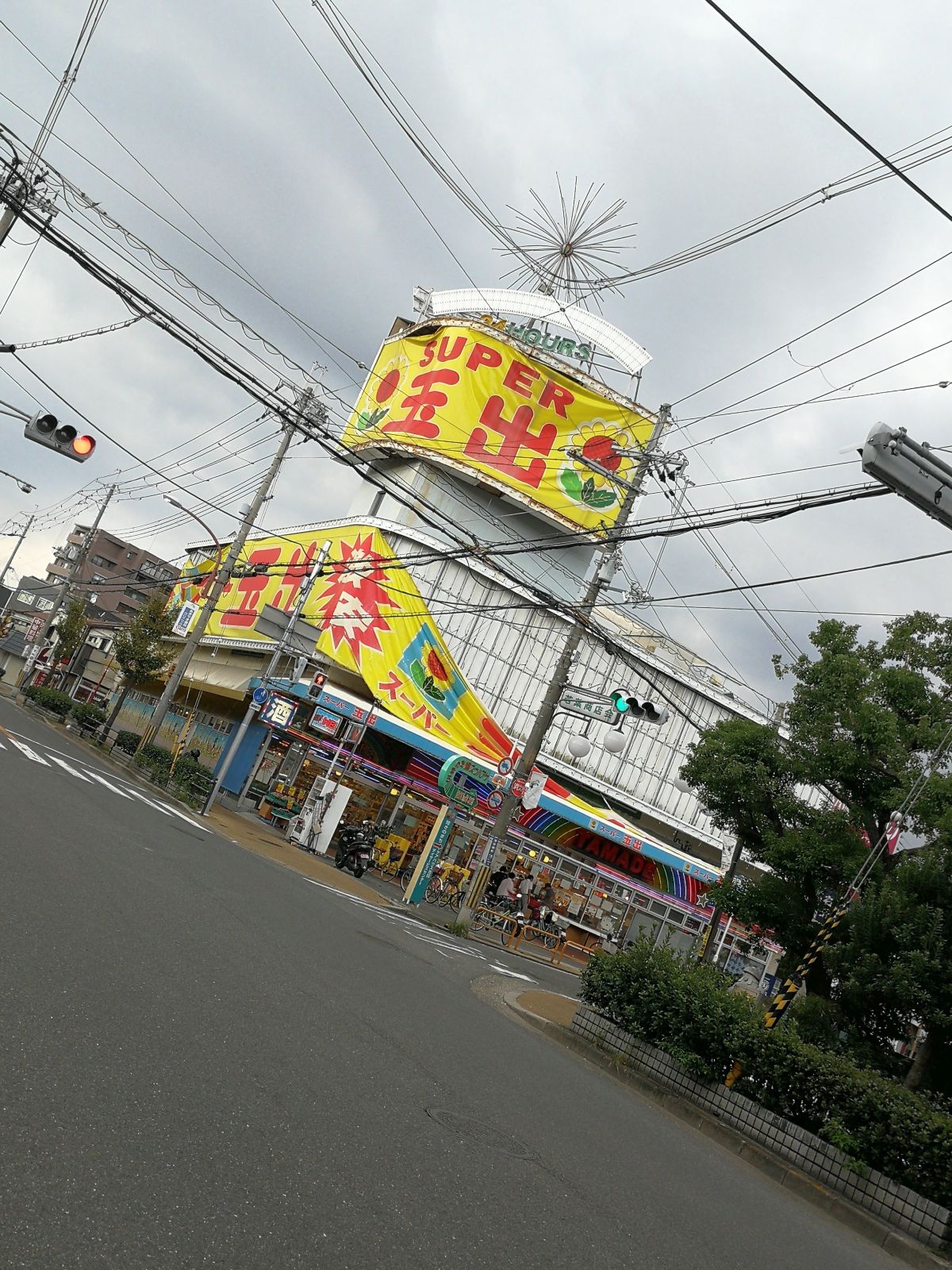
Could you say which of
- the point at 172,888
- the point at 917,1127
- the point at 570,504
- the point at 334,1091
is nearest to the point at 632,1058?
the point at 917,1127

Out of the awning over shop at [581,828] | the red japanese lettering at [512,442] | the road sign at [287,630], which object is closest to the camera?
the road sign at [287,630]

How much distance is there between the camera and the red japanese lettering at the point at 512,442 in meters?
34.2

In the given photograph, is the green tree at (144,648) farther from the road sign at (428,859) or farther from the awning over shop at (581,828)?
the road sign at (428,859)

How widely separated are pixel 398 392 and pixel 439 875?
17.4 metres

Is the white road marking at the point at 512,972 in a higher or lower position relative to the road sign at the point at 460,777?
lower

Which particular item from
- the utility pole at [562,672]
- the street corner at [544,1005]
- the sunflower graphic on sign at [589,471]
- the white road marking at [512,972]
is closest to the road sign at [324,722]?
the utility pole at [562,672]

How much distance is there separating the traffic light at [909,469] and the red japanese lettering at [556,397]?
28034 millimetres

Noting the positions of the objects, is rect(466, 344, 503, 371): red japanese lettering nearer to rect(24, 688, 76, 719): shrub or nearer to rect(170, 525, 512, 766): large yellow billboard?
rect(170, 525, 512, 766): large yellow billboard

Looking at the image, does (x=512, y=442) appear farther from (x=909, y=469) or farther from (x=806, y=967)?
(x=909, y=469)

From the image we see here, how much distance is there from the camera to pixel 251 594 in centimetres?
3781

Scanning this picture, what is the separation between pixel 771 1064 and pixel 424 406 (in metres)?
27.0

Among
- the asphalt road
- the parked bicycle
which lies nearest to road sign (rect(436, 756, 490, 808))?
the parked bicycle

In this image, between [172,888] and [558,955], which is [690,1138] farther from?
[558,955]

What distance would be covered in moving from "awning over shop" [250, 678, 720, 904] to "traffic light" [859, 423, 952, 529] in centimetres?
2024
